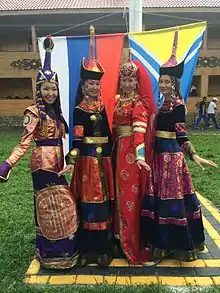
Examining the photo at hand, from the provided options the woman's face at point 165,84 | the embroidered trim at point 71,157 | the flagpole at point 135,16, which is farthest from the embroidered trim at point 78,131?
the flagpole at point 135,16

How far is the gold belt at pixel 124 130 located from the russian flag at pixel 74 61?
1.27 ft

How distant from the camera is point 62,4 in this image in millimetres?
15812

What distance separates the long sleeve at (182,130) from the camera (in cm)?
326

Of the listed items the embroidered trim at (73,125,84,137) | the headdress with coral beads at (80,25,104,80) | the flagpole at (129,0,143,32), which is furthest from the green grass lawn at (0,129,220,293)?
the flagpole at (129,0,143,32)

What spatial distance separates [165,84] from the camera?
3.22m

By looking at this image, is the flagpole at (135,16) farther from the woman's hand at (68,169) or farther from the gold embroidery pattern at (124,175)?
the woman's hand at (68,169)

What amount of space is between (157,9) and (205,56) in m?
2.87

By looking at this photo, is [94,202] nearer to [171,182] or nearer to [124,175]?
[124,175]

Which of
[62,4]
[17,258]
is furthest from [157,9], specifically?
[17,258]

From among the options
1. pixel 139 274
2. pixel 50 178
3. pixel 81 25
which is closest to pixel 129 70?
pixel 50 178

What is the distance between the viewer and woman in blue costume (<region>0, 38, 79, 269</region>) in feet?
10.5

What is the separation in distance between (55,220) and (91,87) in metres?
1.17

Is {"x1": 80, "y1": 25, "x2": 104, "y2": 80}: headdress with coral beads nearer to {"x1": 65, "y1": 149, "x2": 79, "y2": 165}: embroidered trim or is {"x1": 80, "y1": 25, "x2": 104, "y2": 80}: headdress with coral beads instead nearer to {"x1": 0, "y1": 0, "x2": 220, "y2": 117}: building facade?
{"x1": 65, "y1": 149, "x2": 79, "y2": 165}: embroidered trim

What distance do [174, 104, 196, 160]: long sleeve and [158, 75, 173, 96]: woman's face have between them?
6.4 inches
